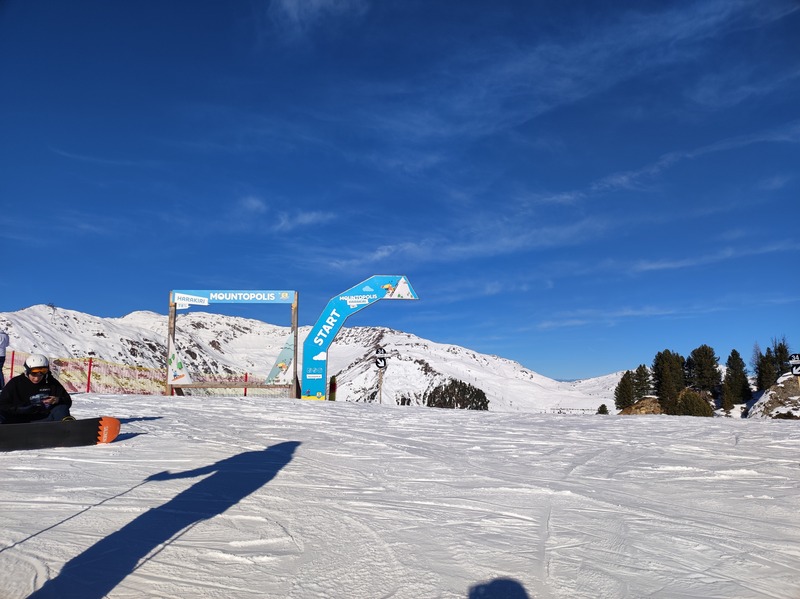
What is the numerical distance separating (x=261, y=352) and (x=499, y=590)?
33225 millimetres

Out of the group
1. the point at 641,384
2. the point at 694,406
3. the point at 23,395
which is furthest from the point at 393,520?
the point at 641,384

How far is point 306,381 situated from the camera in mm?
21453

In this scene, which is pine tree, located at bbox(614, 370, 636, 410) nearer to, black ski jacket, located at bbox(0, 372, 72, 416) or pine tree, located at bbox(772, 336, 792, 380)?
pine tree, located at bbox(772, 336, 792, 380)

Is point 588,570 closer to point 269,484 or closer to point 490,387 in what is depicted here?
point 269,484

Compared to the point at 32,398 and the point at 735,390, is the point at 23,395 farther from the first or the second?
the point at 735,390

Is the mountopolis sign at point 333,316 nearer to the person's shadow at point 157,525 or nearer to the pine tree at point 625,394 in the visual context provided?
the person's shadow at point 157,525

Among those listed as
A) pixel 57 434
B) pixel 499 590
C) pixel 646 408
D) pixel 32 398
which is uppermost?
pixel 32 398

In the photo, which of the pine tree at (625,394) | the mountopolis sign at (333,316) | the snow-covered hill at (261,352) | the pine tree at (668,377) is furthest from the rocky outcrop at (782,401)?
the pine tree at (625,394)

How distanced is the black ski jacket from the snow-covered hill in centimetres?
1458

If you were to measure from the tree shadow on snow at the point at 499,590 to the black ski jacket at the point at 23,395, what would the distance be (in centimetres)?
752

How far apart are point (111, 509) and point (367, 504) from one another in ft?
7.14

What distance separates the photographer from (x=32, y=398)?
8.27 metres

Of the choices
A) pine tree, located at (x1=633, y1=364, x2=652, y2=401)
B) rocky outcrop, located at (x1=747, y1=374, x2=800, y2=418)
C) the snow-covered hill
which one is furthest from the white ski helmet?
pine tree, located at (x1=633, y1=364, x2=652, y2=401)

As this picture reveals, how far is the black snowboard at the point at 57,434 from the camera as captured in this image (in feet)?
24.5
